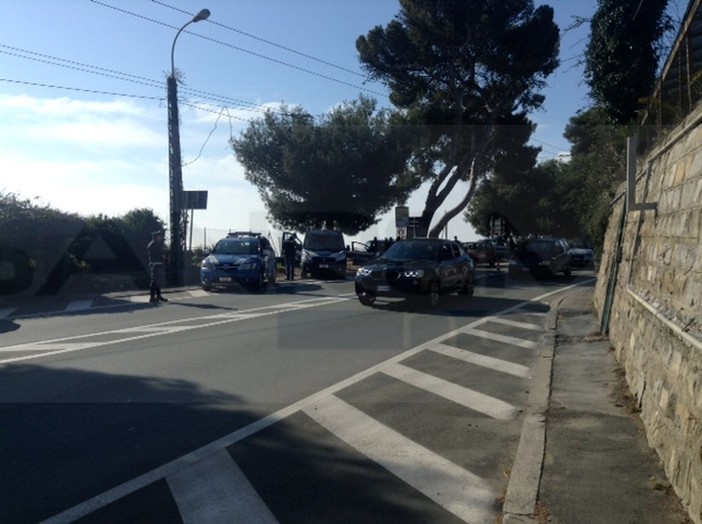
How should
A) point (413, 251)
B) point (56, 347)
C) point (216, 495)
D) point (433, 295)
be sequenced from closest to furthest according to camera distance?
point (216, 495) < point (56, 347) < point (433, 295) < point (413, 251)

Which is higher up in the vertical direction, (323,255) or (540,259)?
(540,259)

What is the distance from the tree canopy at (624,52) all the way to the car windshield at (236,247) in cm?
1149

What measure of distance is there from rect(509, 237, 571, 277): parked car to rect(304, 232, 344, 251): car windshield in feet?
23.6

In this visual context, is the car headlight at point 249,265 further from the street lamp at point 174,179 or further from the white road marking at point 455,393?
the white road marking at point 455,393

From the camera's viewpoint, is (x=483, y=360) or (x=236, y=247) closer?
(x=483, y=360)

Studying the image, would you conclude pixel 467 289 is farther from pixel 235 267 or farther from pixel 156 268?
pixel 156 268

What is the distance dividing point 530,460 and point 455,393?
9.54 ft

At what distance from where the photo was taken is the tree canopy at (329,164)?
41469 mm

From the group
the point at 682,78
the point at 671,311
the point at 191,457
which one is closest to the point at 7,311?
the point at 191,457

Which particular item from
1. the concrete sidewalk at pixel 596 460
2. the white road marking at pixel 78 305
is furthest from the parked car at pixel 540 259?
the concrete sidewalk at pixel 596 460

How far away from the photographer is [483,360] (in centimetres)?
1152

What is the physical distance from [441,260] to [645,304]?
11.4 metres

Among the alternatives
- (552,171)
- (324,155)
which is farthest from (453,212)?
(552,171)

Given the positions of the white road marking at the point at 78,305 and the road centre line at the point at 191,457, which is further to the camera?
the white road marking at the point at 78,305
